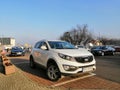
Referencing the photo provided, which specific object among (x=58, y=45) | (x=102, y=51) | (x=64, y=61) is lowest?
(x=102, y=51)

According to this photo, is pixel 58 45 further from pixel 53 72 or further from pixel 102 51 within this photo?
pixel 102 51

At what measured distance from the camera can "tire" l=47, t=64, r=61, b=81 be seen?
992 centimetres

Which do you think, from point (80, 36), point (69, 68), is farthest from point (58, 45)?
point (80, 36)

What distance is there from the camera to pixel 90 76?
1098cm

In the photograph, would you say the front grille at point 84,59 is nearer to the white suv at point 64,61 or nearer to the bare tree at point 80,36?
the white suv at point 64,61

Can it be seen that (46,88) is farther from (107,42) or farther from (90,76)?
(107,42)

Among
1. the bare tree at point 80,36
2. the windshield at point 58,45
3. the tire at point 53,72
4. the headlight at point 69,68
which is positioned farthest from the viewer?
the bare tree at point 80,36

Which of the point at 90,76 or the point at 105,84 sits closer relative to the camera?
the point at 105,84

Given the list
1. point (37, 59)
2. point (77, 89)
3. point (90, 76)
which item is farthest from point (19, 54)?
point (77, 89)

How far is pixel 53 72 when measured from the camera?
10.2 m

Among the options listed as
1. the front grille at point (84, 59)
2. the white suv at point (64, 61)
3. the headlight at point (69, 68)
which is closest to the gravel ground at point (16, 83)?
the white suv at point (64, 61)

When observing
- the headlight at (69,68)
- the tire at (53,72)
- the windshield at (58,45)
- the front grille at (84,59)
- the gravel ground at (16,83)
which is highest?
the windshield at (58,45)

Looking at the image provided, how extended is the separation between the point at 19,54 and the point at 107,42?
95.0 meters

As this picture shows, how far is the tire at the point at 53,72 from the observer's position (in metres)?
9.92
